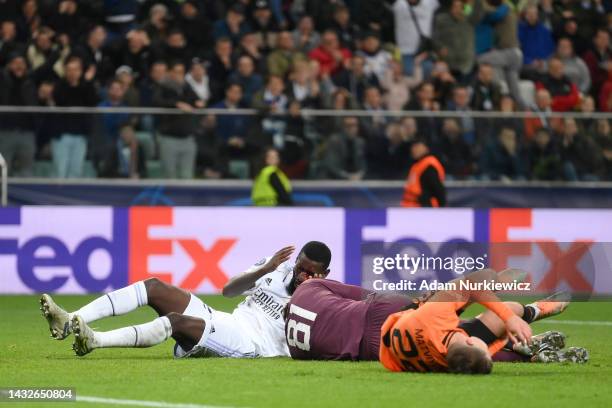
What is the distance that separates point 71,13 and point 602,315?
32.9 ft

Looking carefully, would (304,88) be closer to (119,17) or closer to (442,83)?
(442,83)

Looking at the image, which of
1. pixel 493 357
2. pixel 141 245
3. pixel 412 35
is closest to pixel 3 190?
pixel 141 245

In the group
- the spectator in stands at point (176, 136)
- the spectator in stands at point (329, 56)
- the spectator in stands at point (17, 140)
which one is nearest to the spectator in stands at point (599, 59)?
the spectator in stands at point (329, 56)

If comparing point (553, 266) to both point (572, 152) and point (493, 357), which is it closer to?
point (493, 357)

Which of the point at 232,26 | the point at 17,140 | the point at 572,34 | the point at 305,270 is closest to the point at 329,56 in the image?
the point at 232,26

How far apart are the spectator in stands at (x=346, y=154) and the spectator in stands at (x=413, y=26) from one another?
3.48m

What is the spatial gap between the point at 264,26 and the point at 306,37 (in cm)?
73

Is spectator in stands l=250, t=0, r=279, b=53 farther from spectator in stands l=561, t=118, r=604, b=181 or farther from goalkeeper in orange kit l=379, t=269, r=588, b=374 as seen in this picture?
goalkeeper in orange kit l=379, t=269, r=588, b=374

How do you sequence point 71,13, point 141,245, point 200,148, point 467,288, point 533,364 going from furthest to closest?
point 71,13 < point 200,148 < point 141,245 < point 533,364 < point 467,288

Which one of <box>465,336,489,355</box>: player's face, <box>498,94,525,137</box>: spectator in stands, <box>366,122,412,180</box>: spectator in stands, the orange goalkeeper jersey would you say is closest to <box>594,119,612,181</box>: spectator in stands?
<box>498,94,525,137</box>: spectator in stands

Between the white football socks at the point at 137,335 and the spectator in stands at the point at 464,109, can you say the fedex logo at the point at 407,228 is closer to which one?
the spectator in stands at the point at 464,109

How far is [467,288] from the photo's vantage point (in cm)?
1002

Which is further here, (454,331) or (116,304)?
(116,304)

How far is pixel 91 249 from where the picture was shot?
752 inches
